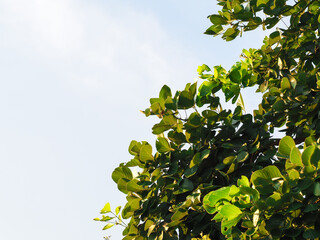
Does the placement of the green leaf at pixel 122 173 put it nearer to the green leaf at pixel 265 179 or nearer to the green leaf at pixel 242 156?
the green leaf at pixel 242 156

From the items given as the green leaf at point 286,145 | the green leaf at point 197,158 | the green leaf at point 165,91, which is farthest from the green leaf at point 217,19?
the green leaf at point 286,145

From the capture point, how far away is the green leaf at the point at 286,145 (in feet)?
9.15

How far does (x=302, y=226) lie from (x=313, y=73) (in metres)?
1.88

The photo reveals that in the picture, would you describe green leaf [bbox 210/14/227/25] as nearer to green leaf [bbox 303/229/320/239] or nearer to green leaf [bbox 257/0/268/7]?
green leaf [bbox 257/0/268/7]

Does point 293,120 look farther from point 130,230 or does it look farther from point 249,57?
point 130,230

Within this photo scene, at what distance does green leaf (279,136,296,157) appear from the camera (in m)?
2.79

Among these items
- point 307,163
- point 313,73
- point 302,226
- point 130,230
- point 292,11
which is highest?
point 292,11

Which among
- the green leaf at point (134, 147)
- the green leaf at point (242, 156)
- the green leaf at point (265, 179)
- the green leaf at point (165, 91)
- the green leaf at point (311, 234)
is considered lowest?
the green leaf at point (311, 234)

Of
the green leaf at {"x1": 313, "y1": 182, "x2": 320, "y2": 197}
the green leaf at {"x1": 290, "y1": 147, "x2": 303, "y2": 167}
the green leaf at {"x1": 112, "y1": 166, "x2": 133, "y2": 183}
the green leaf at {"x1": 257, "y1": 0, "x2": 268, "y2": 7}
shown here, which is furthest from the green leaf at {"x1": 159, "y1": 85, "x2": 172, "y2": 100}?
the green leaf at {"x1": 313, "y1": 182, "x2": 320, "y2": 197}

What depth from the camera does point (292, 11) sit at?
14.6 feet

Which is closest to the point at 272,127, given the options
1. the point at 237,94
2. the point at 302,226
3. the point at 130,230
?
the point at 237,94

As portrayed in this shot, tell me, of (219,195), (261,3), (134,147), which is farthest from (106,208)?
(261,3)

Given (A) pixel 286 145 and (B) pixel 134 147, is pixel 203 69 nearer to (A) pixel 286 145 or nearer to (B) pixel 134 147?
(B) pixel 134 147

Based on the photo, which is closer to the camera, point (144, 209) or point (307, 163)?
point (307, 163)
